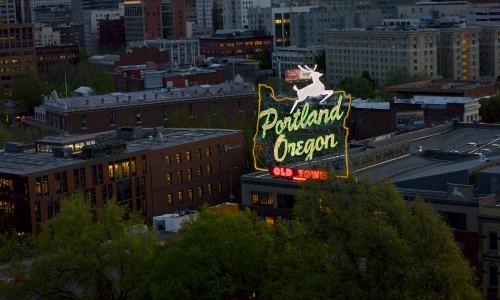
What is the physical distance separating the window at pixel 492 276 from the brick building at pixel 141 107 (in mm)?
77375

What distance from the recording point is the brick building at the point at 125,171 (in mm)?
87250

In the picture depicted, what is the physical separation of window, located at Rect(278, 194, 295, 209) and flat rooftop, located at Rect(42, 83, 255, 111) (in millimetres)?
59203

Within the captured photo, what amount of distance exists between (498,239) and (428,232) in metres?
19.4

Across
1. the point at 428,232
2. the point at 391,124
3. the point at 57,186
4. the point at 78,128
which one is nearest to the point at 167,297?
the point at 428,232

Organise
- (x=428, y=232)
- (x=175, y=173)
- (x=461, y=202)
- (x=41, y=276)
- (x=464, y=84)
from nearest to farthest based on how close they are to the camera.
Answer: (x=428, y=232)
(x=41, y=276)
(x=461, y=202)
(x=175, y=173)
(x=464, y=84)

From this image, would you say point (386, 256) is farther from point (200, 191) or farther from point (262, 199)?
point (200, 191)

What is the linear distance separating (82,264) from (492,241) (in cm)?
3338

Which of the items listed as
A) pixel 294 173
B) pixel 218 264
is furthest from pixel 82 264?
pixel 294 173

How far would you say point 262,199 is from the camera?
3162 inches

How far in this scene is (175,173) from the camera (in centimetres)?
10300

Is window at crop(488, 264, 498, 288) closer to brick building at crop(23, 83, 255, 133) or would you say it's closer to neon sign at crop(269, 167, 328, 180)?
neon sign at crop(269, 167, 328, 180)

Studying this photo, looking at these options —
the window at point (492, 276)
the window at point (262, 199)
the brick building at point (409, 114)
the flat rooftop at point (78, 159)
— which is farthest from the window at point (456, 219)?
the brick building at point (409, 114)

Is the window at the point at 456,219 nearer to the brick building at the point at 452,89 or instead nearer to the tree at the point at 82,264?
the tree at the point at 82,264

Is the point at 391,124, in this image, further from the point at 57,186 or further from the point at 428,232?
the point at 428,232
